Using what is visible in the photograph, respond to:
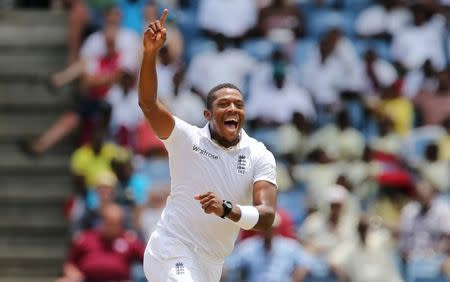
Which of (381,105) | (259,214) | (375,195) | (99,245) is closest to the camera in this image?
(259,214)

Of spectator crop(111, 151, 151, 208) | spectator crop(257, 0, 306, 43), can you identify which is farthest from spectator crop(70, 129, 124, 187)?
spectator crop(257, 0, 306, 43)

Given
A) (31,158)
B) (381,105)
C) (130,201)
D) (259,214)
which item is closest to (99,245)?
Result: (130,201)

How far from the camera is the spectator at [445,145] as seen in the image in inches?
560

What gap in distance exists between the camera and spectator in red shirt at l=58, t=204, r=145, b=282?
12.8 metres

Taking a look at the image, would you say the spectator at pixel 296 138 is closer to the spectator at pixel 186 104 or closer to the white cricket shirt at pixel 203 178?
the spectator at pixel 186 104

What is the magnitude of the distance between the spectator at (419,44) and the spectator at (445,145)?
1.48m

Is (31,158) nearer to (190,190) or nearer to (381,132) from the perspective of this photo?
(381,132)

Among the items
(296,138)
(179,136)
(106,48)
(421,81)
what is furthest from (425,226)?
(179,136)

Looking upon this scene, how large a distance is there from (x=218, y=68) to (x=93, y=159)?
2.14 m

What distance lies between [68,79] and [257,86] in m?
2.30

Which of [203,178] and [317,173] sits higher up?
[317,173]

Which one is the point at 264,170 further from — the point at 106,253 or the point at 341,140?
the point at 341,140

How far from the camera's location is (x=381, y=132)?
14.7 metres

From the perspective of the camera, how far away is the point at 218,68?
1553 centimetres
